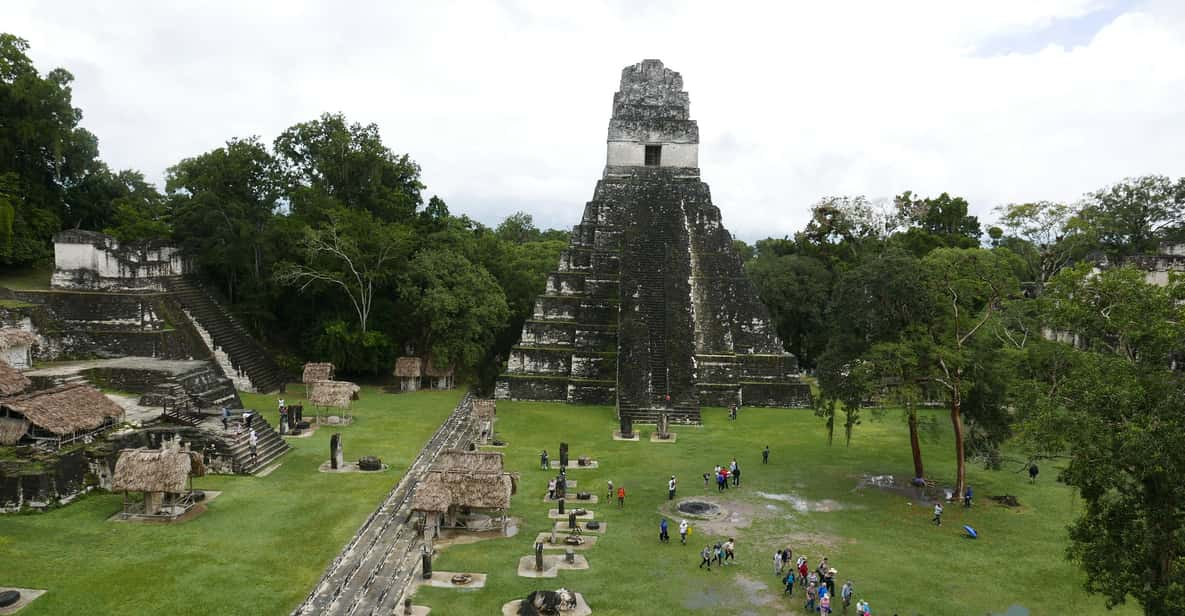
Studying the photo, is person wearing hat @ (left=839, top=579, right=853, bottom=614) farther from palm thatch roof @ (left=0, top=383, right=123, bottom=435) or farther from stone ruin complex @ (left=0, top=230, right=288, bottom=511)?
palm thatch roof @ (left=0, top=383, right=123, bottom=435)

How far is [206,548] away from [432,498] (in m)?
4.75

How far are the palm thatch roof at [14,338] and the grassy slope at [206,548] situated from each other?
9.10 meters

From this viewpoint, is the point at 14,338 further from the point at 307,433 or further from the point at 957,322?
the point at 957,322

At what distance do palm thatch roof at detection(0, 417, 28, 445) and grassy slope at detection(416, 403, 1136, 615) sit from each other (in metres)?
11.4

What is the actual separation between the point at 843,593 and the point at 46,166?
3777 centimetres

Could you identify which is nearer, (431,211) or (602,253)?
(602,253)

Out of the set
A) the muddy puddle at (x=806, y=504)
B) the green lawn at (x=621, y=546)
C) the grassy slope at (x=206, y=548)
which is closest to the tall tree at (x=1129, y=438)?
the green lawn at (x=621, y=546)

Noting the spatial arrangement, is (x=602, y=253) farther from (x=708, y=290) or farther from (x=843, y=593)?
(x=843, y=593)

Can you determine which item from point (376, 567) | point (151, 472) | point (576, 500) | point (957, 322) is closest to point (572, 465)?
point (576, 500)

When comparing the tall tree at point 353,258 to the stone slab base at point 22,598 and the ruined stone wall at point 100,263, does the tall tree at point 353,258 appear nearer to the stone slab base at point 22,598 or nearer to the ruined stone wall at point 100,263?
the ruined stone wall at point 100,263

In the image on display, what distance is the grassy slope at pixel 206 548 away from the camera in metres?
13.5

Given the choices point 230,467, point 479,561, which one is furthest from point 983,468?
point 230,467

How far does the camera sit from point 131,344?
94.3ft

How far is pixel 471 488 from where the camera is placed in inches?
691
